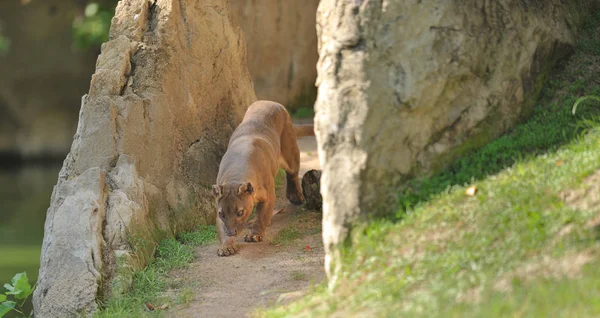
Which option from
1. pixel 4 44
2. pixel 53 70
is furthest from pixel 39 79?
pixel 4 44

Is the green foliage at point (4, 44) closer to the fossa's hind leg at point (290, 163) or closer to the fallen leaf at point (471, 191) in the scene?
the fossa's hind leg at point (290, 163)

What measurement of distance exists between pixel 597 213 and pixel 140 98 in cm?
487

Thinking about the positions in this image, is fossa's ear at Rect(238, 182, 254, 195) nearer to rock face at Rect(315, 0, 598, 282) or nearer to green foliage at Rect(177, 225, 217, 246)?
green foliage at Rect(177, 225, 217, 246)

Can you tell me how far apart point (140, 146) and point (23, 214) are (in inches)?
235

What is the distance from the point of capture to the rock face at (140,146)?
6676 mm

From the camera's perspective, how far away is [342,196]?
16.2 feet

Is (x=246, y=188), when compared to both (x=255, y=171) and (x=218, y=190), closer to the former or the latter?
(x=218, y=190)

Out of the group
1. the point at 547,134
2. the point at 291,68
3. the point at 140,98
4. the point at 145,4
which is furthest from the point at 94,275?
the point at 291,68

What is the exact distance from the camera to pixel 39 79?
55.6ft

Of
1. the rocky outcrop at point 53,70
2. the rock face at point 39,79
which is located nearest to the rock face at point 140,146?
the rocky outcrop at point 53,70

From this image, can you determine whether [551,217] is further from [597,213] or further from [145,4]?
[145,4]

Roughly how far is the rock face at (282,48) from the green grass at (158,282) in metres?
7.92

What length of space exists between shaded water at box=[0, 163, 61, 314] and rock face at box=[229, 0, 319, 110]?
4679 millimetres

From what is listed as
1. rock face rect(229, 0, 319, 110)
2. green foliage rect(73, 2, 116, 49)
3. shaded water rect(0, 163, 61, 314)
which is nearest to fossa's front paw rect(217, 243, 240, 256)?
shaded water rect(0, 163, 61, 314)
